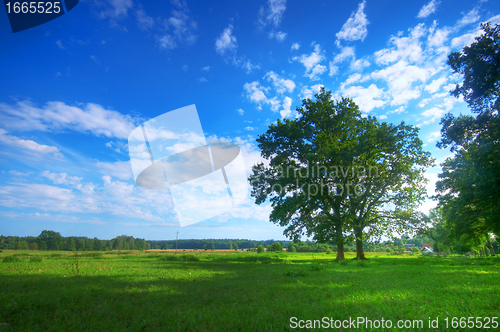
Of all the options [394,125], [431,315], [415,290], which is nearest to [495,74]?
[394,125]

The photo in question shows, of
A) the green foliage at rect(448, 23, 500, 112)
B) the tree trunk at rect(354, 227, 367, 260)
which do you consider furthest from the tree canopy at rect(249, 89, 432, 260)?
the green foliage at rect(448, 23, 500, 112)

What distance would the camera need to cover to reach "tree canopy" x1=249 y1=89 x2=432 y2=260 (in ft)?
86.6

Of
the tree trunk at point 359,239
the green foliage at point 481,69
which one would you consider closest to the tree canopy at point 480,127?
the green foliage at point 481,69

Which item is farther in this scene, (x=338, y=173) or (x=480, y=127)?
(x=338, y=173)

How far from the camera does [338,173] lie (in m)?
27.2

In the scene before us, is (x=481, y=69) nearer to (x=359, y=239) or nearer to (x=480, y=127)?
(x=480, y=127)

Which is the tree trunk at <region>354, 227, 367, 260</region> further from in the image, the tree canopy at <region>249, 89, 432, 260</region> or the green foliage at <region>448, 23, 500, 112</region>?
the green foliage at <region>448, 23, 500, 112</region>

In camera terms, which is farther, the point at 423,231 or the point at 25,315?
the point at 423,231

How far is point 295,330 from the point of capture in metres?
→ 4.54

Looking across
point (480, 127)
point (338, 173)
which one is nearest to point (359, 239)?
point (338, 173)

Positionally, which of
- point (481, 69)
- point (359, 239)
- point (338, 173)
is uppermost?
point (481, 69)

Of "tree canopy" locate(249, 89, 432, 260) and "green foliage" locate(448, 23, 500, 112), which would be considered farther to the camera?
"tree canopy" locate(249, 89, 432, 260)

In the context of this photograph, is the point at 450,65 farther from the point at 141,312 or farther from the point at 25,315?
the point at 25,315

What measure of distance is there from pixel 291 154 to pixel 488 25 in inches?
797
